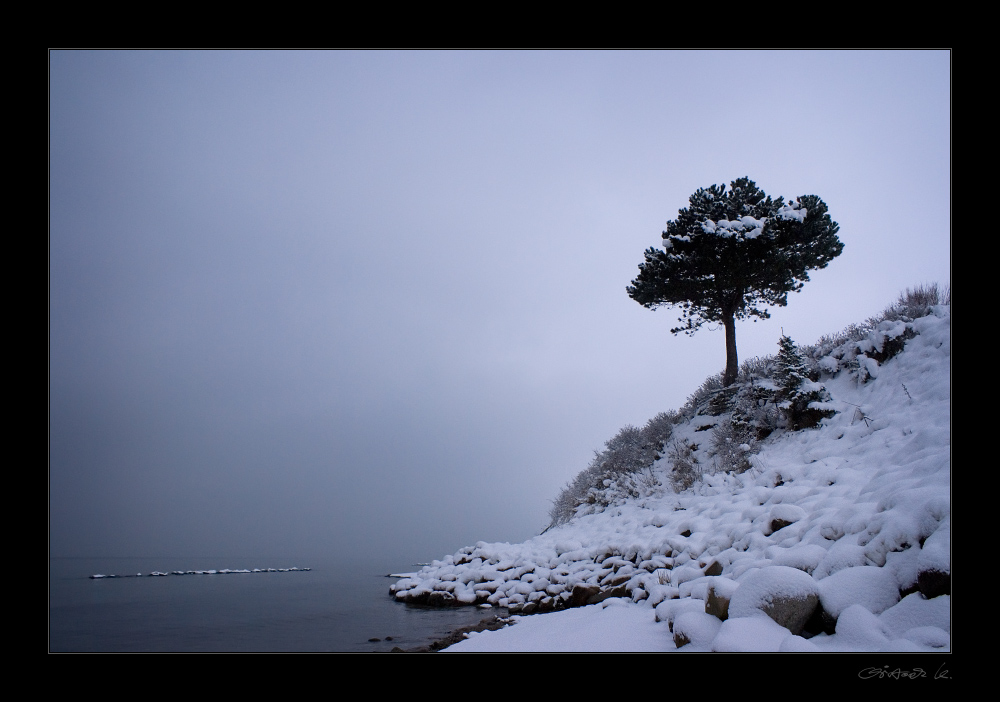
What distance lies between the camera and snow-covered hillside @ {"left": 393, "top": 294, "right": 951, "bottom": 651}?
3.22 m

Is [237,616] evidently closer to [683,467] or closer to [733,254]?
[683,467]

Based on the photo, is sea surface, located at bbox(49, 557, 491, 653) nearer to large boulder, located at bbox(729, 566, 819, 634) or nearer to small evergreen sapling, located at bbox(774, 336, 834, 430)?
large boulder, located at bbox(729, 566, 819, 634)

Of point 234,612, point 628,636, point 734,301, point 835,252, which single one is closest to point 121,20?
point 628,636

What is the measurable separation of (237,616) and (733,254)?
1469cm

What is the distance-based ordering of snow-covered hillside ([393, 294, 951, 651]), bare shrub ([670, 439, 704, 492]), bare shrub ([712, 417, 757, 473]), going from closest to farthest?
snow-covered hillside ([393, 294, 951, 651]) → bare shrub ([712, 417, 757, 473]) → bare shrub ([670, 439, 704, 492])

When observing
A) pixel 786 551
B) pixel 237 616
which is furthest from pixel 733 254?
pixel 237 616

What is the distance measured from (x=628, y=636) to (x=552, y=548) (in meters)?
6.48

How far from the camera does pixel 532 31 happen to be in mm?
3965

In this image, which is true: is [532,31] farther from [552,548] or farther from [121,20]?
[552,548]

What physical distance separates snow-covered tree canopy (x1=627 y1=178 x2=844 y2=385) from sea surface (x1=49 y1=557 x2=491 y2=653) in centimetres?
1096

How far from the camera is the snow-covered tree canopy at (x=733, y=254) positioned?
14.1 meters

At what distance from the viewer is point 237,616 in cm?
912
